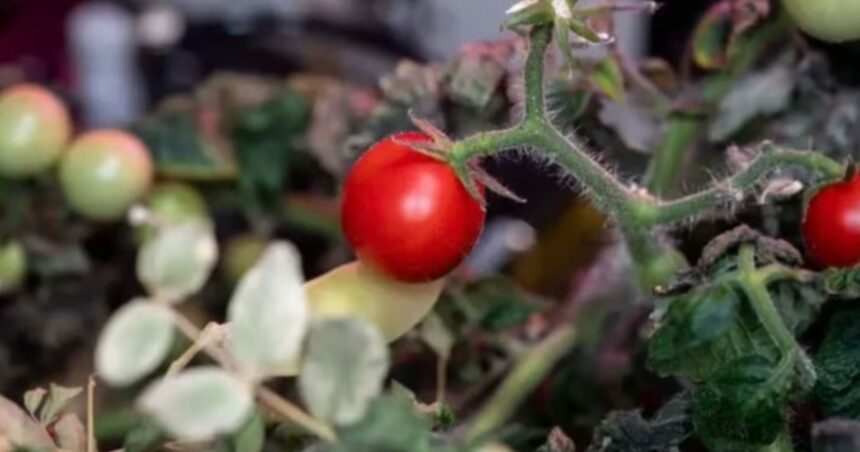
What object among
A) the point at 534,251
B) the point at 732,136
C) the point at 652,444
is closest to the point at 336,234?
the point at 534,251

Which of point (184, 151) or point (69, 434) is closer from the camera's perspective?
point (69, 434)

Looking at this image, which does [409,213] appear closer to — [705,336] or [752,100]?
[705,336]

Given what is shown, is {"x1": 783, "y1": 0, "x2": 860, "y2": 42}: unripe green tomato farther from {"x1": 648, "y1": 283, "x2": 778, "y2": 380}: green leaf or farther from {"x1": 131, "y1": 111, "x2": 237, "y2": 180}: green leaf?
{"x1": 131, "y1": 111, "x2": 237, "y2": 180}: green leaf

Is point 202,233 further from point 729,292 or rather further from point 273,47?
point 273,47

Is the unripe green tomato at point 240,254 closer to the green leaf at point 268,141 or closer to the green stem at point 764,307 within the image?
the green leaf at point 268,141

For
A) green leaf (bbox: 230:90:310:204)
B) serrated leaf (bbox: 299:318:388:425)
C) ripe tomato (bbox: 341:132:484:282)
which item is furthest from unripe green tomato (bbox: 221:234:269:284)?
serrated leaf (bbox: 299:318:388:425)

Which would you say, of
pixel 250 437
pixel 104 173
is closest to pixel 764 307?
pixel 250 437
